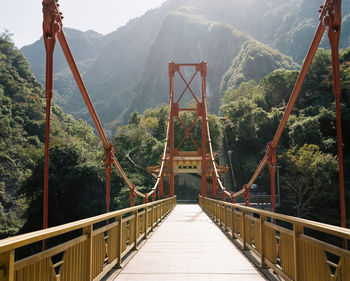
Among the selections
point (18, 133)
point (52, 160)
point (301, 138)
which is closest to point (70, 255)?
point (52, 160)

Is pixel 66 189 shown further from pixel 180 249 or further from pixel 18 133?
pixel 180 249

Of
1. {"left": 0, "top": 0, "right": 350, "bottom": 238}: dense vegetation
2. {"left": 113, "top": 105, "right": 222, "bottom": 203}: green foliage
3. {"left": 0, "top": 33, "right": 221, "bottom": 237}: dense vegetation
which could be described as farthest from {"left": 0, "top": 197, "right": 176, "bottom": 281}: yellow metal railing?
{"left": 113, "top": 105, "right": 222, "bottom": 203}: green foliage

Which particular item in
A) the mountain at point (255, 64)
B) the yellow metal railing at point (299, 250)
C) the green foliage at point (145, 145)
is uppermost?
the mountain at point (255, 64)

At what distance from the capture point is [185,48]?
126 metres

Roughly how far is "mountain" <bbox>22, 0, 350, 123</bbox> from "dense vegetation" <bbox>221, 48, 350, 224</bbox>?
44.8m

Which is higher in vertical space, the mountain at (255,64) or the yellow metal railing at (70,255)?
the mountain at (255,64)

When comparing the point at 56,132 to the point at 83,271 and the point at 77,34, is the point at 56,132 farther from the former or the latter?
the point at 77,34

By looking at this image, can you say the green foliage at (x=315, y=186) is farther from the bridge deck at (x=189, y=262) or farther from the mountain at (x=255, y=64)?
the mountain at (x=255, y=64)

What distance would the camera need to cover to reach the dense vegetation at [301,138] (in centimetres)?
2888

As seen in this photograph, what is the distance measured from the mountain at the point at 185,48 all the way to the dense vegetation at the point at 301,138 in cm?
4483

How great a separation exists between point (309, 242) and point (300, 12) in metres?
137

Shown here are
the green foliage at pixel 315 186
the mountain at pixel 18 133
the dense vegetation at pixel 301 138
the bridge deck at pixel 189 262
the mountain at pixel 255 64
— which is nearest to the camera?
the bridge deck at pixel 189 262

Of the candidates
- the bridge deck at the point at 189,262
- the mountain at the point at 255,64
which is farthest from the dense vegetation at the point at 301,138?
the mountain at the point at 255,64

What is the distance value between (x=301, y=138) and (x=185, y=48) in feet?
323
